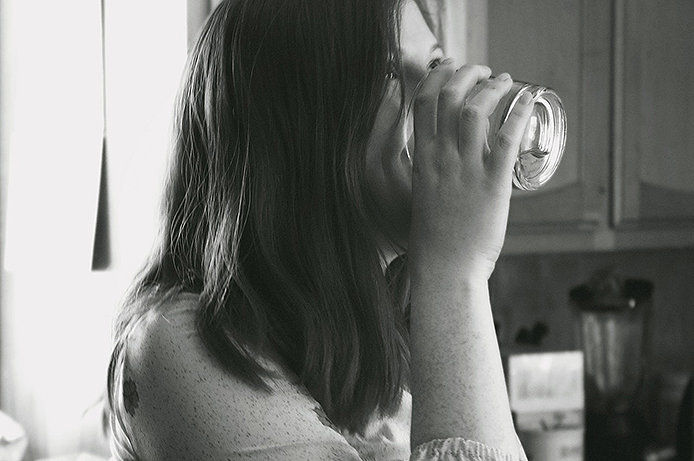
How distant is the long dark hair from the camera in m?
0.66

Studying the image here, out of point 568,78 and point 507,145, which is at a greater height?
point 568,78

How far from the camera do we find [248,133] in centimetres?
67

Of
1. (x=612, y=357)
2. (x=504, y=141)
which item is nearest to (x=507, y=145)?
(x=504, y=141)

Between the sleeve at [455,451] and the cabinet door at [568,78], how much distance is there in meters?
1.45

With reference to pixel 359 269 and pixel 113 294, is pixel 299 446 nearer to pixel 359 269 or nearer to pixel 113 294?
pixel 359 269

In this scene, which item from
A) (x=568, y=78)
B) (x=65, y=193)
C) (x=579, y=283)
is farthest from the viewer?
(x=579, y=283)

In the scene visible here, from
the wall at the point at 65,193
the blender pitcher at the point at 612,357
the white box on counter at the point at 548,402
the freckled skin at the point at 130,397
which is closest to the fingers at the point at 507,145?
the freckled skin at the point at 130,397

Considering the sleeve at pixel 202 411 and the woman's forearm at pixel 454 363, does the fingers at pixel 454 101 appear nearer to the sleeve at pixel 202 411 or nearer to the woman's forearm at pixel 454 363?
the woman's forearm at pixel 454 363

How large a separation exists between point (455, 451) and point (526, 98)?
0.93 feet

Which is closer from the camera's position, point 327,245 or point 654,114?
point 327,245

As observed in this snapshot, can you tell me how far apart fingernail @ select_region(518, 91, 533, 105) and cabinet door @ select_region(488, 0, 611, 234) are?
126 cm

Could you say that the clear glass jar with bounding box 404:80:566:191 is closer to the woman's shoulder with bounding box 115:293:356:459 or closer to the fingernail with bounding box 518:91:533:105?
the fingernail with bounding box 518:91:533:105

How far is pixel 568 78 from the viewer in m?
2.04

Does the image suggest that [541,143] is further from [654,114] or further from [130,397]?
[654,114]
